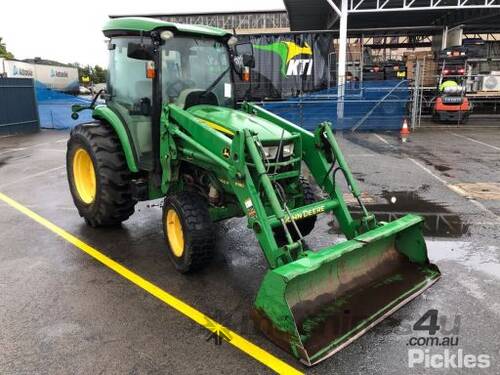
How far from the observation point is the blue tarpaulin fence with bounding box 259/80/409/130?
53.6 feet

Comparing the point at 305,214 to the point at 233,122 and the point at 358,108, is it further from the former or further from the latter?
the point at 358,108

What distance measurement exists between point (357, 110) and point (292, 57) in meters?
3.63

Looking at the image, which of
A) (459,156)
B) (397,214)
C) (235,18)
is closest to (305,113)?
(459,156)

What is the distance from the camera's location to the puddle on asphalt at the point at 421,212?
18.8 feet

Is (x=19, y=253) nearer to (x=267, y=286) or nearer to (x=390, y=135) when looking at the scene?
(x=267, y=286)

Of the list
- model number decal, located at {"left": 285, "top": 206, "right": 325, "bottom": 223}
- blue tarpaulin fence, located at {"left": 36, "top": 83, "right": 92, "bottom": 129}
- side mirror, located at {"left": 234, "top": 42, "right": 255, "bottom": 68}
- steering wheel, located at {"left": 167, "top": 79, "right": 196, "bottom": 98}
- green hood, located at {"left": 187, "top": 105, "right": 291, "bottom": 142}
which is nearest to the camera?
model number decal, located at {"left": 285, "top": 206, "right": 325, "bottom": 223}

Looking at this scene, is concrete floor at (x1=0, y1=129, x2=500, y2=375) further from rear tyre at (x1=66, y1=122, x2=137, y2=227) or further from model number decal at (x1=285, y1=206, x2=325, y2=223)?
model number decal at (x1=285, y1=206, x2=325, y2=223)

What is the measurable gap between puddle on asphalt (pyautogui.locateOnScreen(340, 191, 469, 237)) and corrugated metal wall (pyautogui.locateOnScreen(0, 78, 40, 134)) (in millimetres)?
15055

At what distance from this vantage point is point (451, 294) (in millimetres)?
4039

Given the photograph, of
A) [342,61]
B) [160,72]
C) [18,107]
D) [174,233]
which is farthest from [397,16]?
[174,233]

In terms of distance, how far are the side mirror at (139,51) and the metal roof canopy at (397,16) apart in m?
16.5

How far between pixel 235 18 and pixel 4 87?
1194 inches

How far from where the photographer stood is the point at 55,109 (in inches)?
741

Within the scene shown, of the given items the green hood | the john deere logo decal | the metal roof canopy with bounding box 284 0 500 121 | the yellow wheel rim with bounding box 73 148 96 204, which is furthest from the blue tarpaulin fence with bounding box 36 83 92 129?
the green hood
